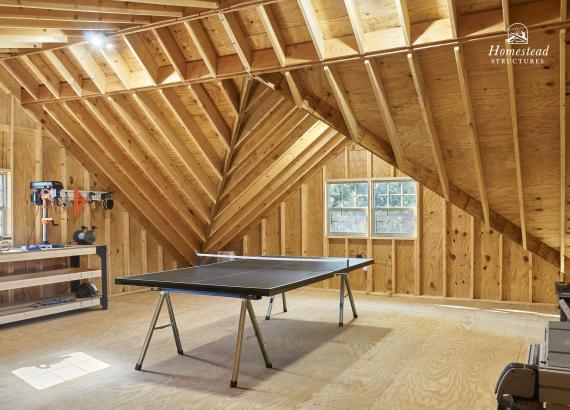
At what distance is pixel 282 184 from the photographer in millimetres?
7418

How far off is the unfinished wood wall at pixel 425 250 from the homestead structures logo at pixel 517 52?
3522 millimetres

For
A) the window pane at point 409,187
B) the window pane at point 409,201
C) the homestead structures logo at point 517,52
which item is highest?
the homestead structures logo at point 517,52

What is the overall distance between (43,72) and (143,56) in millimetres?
1452

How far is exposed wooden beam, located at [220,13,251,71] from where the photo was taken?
3.95m

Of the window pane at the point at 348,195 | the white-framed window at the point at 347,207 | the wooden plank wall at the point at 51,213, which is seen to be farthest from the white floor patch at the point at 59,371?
the window pane at the point at 348,195

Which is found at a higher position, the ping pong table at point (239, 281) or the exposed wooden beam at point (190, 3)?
the exposed wooden beam at point (190, 3)

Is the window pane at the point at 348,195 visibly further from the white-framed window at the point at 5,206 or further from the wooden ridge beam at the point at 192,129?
the white-framed window at the point at 5,206

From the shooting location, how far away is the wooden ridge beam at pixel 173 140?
5.36m

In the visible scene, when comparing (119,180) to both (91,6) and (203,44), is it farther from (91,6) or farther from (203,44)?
(91,6)

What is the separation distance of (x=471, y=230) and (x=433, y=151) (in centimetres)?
264

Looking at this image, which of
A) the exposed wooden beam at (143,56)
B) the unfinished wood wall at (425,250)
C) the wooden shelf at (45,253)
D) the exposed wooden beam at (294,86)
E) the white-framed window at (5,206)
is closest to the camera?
the exposed wooden beam at (294,86)

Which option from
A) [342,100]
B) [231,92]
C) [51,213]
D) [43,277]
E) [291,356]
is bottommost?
[291,356]

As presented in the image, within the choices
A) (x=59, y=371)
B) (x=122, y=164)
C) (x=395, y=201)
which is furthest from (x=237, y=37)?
(x=395, y=201)

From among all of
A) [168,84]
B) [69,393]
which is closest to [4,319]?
[69,393]
